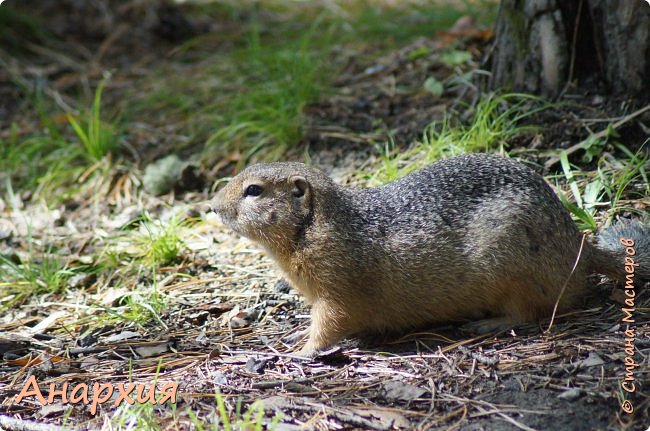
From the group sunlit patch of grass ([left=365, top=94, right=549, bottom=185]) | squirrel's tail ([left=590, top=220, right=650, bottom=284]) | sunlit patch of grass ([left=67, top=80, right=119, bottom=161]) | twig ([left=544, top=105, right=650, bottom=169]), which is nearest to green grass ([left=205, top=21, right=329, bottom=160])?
sunlit patch of grass ([left=67, top=80, right=119, bottom=161])

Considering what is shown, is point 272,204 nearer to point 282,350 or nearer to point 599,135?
point 282,350

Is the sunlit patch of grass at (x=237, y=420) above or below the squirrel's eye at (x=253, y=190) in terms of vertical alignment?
below

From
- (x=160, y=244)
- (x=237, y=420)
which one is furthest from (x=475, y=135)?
(x=237, y=420)

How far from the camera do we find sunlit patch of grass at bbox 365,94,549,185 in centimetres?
569

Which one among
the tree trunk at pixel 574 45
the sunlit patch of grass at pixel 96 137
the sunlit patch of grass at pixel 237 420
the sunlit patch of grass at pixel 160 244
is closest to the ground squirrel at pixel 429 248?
the sunlit patch of grass at pixel 237 420

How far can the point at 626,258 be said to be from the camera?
4.49 metres

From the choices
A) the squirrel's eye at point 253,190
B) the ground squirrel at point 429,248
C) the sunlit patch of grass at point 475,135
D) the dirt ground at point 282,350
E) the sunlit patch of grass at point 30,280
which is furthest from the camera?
the sunlit patch of grass at point 475,135

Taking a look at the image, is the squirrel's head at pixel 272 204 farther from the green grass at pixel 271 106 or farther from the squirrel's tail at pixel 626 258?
the green grass at pixel 271 106

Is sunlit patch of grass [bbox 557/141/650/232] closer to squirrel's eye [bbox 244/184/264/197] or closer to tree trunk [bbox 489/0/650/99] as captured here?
tree trunk [bbox 489/0/650/99]

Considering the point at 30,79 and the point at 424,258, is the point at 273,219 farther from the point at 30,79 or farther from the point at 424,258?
the point at 30,79

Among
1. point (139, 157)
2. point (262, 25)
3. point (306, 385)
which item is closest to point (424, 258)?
point (306, 385)

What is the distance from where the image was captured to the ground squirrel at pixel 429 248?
14.2ft

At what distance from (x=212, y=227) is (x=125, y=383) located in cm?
214

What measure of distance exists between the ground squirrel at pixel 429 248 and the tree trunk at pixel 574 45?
1602mm
